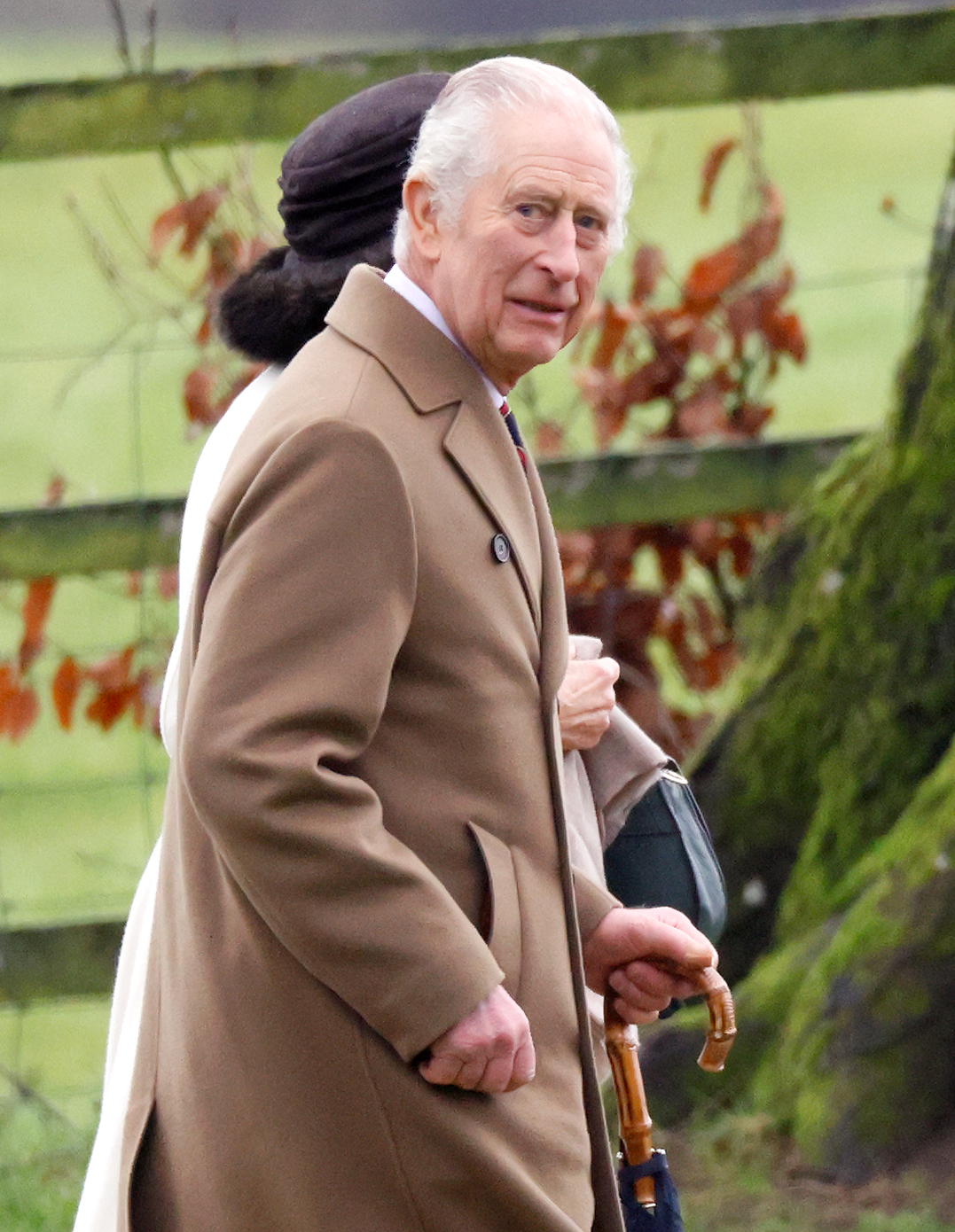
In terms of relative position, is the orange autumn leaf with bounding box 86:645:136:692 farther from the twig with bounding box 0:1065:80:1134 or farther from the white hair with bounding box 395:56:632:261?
the white hair with bounding box 395:56:632:261

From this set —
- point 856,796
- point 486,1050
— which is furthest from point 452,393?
point 856,796

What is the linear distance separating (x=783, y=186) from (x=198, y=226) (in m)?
8.69

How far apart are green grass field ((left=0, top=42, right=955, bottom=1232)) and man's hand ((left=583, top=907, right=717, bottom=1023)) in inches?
76.6

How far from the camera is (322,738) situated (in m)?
1.71

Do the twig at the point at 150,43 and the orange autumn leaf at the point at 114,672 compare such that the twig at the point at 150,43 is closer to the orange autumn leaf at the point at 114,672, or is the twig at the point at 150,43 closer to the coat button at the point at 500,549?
the orange autumn leaf at the point at 114,672

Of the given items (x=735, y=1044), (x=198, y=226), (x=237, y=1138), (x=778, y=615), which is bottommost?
(x=735, y=1044)

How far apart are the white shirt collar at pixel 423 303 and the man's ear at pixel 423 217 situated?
40 millimetres

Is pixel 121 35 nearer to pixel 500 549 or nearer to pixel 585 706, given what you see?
pixel 585 706

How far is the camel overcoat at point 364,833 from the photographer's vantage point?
171 cm

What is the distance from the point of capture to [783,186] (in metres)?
12.4

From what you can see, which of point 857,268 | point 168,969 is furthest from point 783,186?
point 168,969

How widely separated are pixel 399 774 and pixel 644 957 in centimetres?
46

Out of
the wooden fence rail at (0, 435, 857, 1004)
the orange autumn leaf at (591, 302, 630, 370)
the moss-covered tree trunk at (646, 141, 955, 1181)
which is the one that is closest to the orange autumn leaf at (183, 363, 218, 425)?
the wooden fence rail at (0, 435, 857, 1004)

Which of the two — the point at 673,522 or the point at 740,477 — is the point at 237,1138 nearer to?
the point at 740,477
